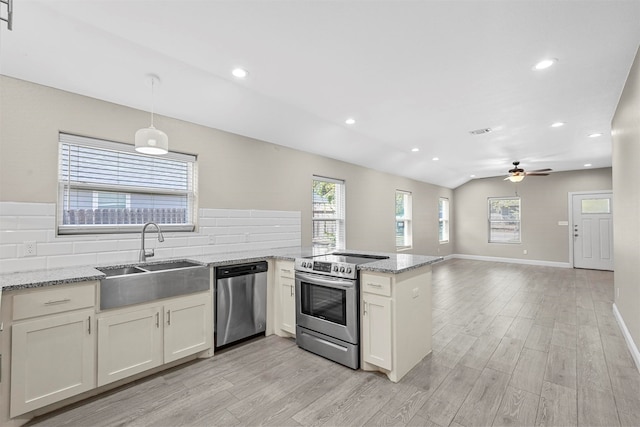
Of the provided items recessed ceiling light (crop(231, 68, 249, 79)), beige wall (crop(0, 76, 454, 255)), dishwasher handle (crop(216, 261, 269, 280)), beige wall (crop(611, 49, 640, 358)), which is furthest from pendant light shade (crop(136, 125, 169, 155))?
beige wall (crop(611, 49, 640, 358))

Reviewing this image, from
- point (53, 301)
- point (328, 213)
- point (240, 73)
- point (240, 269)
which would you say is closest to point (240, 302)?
point (240, 269)

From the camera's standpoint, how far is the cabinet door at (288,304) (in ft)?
10.3

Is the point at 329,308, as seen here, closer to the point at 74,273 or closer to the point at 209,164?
the point at 74,273

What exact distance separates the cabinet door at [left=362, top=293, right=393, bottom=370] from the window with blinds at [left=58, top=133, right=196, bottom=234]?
219 cm

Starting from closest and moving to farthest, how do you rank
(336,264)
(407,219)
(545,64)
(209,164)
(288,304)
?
(545,64) < (336,264) < (288,304) < (209,164) < (407,219)

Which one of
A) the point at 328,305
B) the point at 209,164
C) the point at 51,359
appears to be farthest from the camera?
the point at 209,164

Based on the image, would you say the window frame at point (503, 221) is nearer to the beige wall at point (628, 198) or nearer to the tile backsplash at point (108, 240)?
the beige wall at point (628, 198)

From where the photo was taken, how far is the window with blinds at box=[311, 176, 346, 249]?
16.4 feet

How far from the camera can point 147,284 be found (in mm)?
2359

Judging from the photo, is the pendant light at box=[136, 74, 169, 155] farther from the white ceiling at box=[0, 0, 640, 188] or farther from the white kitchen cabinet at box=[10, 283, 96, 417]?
the white kitchen cabinet at box=[10, 283, 96, 417]

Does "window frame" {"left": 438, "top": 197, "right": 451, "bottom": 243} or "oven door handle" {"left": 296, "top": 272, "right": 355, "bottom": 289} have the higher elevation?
"window frame" {"left": 438, "top": 197, "right": 451, "bottom": 243}

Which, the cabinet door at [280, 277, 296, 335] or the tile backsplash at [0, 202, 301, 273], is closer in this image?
the tile backsplash at [0, 202, 301, 273]

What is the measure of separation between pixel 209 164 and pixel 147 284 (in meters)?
1.64

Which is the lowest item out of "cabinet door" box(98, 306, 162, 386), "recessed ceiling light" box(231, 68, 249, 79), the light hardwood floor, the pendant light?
the light hardwood floor
